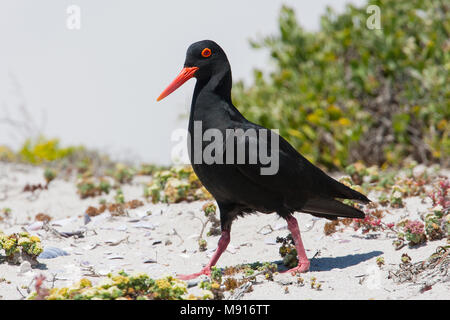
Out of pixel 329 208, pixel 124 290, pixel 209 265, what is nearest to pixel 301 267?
pixel 329 208

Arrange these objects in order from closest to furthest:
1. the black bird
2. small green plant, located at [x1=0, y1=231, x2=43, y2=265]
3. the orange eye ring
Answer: the black bird
small green plant, located at [x1=0, y1=231, x2=43, y2=265]
the orange eye ring

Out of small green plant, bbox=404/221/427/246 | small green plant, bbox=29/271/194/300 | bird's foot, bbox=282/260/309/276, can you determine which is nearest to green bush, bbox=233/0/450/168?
small green plant, bbox=404/221/427/246

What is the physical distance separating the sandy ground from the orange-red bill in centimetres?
178

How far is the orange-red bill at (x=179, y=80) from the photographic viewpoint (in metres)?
5.74

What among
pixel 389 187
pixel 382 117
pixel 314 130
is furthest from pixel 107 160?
pixel 389 187

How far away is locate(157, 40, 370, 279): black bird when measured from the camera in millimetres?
5238

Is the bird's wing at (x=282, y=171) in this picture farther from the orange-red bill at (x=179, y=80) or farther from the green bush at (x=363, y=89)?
the green bush at (x=363, y=89)

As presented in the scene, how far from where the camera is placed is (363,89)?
41.0 ft

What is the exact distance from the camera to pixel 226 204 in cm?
549

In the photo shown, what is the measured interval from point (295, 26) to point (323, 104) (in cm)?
236

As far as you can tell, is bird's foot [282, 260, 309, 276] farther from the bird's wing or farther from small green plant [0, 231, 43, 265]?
small green plant [0, 231, 43, 265]

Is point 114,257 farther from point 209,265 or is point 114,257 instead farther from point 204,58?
point 204,58

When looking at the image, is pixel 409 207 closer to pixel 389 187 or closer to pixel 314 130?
pixel 389 187

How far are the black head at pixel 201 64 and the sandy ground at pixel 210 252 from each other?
185cm
